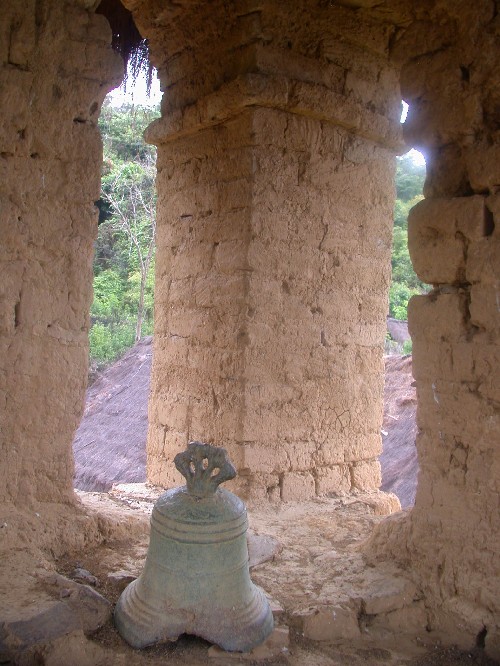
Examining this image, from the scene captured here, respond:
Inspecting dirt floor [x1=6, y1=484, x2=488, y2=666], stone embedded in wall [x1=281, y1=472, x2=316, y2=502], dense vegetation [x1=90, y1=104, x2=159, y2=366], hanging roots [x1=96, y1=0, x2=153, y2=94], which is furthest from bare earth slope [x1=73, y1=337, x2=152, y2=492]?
hanging roots [x1=96, y1=0, x2=153, y2=94]

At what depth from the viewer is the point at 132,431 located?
991 cm

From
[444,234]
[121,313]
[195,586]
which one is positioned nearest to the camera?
[195,586]

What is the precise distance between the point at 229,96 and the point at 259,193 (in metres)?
0.64

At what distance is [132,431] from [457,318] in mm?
7535

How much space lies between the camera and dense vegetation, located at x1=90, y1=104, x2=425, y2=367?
13125mm

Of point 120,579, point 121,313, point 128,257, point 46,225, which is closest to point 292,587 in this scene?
point 120,579

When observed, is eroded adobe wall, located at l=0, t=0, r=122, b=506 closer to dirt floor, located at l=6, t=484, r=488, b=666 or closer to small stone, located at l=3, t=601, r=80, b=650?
dirt floor, located at l=6, t=484, r=488, b=666

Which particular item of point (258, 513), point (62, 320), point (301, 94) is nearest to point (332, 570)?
point (258, 513)

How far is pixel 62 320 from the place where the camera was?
131 inches

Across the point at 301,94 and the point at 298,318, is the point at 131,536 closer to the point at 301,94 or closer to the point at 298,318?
the point at 298,318

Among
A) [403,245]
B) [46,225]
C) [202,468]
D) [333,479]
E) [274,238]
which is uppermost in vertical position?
[403,245]

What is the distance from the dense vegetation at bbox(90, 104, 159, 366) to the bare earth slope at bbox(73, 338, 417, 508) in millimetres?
1740

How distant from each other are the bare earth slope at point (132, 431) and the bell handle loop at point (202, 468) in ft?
17.9

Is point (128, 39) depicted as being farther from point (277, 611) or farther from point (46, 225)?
point (277, 611)
